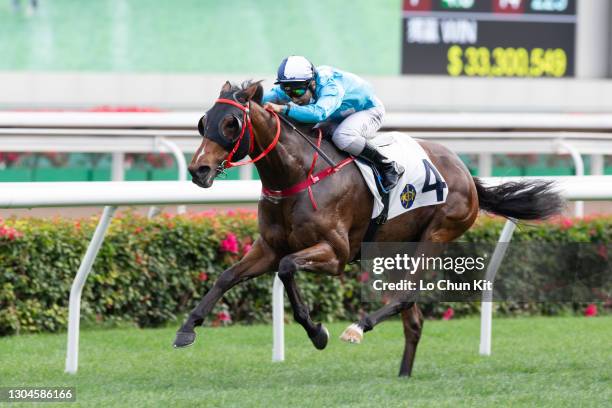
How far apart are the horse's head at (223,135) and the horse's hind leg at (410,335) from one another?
1.08 metres

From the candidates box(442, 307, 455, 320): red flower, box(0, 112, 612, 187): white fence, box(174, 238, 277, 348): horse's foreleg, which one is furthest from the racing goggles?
box(442, 307, 455, 320): red flower

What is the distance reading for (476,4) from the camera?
509 inches

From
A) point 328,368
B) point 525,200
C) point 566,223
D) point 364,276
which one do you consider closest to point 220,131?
point 328,368

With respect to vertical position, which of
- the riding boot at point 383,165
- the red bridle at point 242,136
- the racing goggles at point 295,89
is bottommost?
the riding boot at point 383,165

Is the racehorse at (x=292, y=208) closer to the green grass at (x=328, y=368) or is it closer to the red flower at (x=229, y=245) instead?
the green grass at (x=328, y=368)

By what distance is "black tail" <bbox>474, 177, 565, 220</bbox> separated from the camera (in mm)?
5301

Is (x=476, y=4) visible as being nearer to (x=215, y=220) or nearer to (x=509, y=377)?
(x=215, y=220)

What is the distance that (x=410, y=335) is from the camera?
201 inches

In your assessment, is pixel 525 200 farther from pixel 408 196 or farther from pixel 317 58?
pixel 317 58

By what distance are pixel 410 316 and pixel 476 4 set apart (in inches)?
324

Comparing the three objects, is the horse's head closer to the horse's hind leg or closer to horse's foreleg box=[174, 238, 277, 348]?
horse's foreleg box=[174, 238, 277, 348]

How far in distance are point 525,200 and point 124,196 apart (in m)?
1.76

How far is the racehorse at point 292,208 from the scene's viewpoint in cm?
440

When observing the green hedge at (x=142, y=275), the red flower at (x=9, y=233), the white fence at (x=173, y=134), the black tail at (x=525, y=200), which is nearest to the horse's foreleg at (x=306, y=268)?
the black tail at (x=525, y=200)
